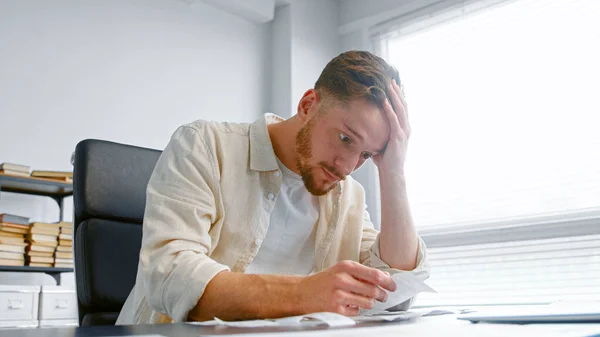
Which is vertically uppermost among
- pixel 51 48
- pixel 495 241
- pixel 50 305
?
pixel 51 48

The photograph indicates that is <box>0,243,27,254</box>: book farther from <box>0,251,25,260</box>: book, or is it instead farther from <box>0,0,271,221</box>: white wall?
<box>0,0,271,221</box>: white wall

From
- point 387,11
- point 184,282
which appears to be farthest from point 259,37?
point 184,282

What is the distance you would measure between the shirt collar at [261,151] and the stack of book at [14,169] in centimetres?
178

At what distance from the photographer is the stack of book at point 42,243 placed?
271 cm

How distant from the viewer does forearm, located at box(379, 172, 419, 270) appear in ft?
4.20

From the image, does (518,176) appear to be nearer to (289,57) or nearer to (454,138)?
(454,138)

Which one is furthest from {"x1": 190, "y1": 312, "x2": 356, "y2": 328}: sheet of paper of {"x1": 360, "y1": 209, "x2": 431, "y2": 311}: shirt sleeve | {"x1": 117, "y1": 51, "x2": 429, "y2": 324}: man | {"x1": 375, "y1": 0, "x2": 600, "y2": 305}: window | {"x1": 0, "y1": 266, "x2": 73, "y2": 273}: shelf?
{"x1": 375, "y1": 0, "x2": 600, "y2": 305}: window

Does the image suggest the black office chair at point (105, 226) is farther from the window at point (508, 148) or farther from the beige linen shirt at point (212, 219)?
the window at point (508, 148)

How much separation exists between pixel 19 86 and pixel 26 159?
38 centimetres

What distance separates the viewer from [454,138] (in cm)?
345

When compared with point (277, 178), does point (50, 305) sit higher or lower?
lower

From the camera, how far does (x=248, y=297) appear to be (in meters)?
0.87

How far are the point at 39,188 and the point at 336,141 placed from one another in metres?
2.14

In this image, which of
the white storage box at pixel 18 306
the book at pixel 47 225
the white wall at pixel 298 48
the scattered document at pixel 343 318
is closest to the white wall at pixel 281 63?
the white wall at pixel 298 48
